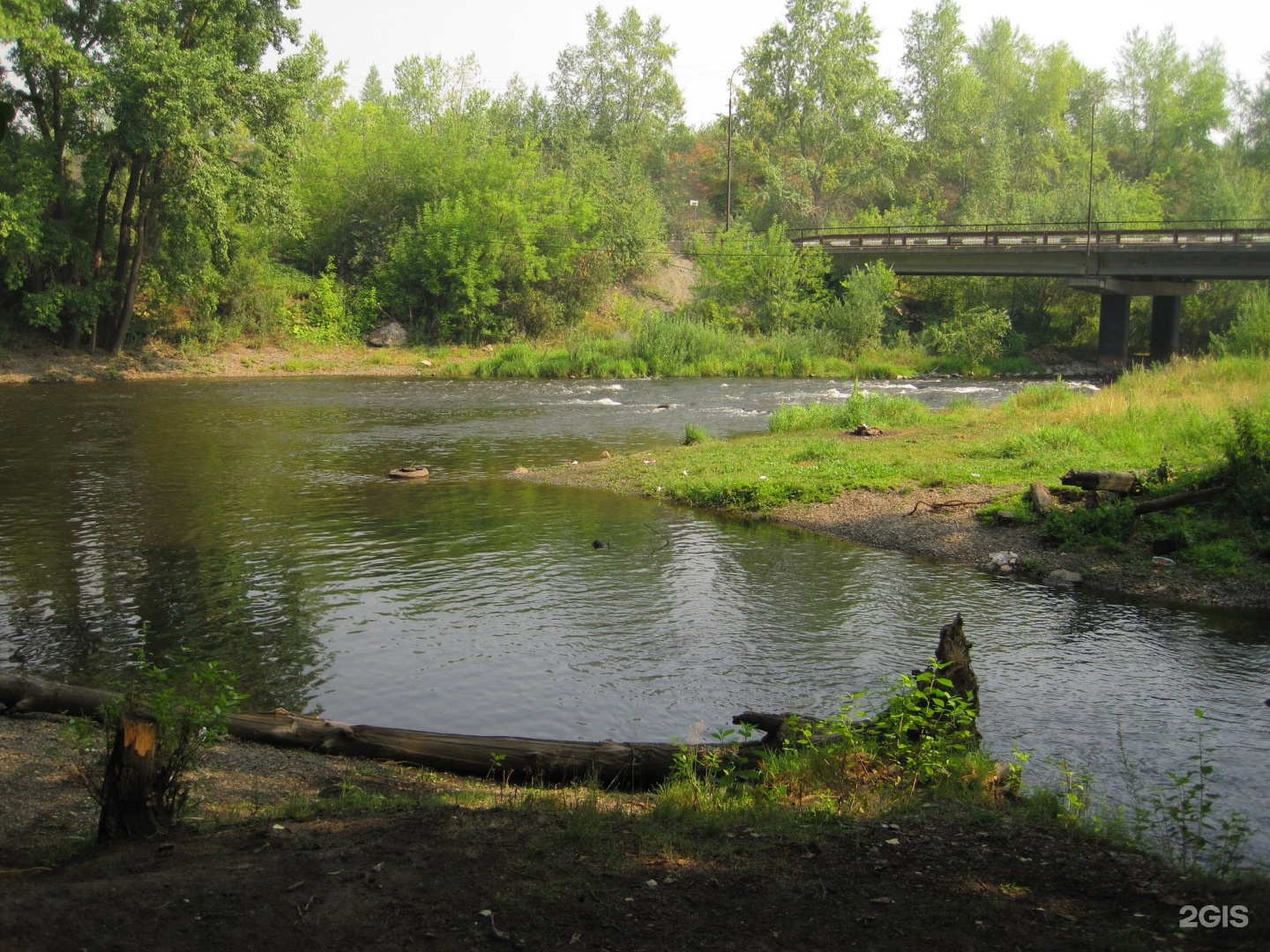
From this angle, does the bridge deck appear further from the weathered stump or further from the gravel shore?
the weathered stump

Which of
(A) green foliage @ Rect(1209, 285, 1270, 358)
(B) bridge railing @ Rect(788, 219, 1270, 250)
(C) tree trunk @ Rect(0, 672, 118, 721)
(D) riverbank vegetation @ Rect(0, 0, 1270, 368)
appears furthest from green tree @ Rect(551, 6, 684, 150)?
(C) tree trunk @ Rect(0, 672, 118, 721)

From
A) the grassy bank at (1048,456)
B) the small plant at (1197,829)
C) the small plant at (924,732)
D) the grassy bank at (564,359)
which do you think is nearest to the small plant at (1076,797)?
the small plant at (1197,829)

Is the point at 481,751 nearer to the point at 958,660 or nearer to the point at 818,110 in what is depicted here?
the point at 958,660

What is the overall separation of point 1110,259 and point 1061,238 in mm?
3655

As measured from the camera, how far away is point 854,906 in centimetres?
566

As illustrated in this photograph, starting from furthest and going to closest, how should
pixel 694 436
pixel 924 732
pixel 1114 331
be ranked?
1. pixel 1114 331
2. pixel 694 436
3. pixel 924 732

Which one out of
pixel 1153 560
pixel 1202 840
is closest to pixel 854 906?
pixel 1202 840

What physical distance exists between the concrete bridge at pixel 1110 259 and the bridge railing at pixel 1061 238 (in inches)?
2.4

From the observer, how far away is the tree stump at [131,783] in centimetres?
618

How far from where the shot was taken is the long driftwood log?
322 inches

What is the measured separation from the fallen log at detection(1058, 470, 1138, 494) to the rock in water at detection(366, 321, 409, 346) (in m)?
47.5

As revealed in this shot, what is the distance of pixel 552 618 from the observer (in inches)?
529

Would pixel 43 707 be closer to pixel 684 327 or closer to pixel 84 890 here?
pixel 84 890

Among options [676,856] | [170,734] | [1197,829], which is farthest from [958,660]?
[170,734]
